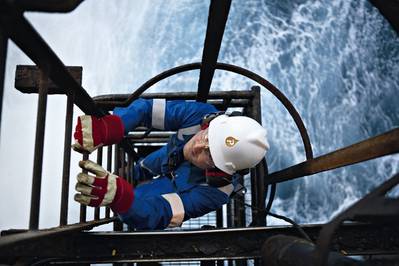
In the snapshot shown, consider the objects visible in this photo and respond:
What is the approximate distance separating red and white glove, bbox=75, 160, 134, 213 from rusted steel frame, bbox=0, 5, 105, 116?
27cm

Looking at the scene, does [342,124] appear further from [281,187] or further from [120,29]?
[120,29]

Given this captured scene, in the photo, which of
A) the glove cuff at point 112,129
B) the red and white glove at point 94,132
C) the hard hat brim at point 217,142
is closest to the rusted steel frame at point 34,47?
the red and white glove at point 94,132

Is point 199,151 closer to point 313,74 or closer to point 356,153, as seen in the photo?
point 356,153

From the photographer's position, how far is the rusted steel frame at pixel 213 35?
56.2 inches

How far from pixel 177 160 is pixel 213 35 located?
992 mm

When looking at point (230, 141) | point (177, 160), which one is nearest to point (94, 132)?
point (230, 141)

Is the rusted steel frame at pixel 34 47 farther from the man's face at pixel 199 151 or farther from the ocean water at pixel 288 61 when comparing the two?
the ocean water at pixel 288 61

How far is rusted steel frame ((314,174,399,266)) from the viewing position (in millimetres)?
709

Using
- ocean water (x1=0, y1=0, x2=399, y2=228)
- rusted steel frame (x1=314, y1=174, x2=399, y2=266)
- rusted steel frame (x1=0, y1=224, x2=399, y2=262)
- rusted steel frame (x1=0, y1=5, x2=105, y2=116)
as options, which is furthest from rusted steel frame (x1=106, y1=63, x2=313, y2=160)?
ocean water (x1=0, y1=0, x2=399, y2=228)

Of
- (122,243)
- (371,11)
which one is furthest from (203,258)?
(371,11)

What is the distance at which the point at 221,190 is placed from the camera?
217cm

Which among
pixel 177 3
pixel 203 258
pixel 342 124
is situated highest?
pixel 177 3

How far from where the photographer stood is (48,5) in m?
0.84

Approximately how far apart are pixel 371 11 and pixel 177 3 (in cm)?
419
